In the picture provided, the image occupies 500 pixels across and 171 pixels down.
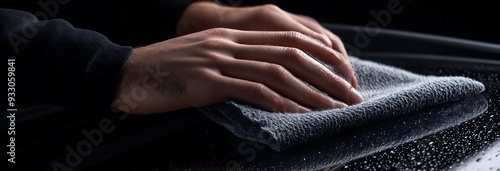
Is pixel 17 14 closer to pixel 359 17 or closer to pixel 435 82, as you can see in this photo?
pixel 435 82

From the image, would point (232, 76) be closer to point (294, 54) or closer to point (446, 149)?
point (294, 54)

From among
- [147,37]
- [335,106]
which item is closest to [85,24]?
[147,37]

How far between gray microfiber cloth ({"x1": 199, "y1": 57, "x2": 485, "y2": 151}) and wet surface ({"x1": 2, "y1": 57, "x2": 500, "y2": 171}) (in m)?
0.01

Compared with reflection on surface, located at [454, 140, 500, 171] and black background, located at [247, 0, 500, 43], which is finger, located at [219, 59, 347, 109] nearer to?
reflection on surface, located at [454, 140, 500, 171]

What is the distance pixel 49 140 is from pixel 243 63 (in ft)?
0.72

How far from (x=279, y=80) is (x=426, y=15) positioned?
1.60ft

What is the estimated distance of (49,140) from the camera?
663mm

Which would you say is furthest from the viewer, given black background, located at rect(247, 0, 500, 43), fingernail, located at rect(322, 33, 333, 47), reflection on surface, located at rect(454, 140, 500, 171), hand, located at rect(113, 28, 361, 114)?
black background, located at rect(247, 0, 500, 43)

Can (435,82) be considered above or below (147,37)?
above

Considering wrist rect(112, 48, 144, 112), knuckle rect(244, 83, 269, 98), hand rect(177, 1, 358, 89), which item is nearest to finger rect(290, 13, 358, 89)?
hand rect(177, 1, 358, 89)

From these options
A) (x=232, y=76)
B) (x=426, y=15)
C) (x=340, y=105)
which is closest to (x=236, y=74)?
(x=232, y=76)

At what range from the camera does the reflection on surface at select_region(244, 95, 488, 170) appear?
547mm

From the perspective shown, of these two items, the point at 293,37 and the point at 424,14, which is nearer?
the point at 293,37

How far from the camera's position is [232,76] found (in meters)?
0.65
